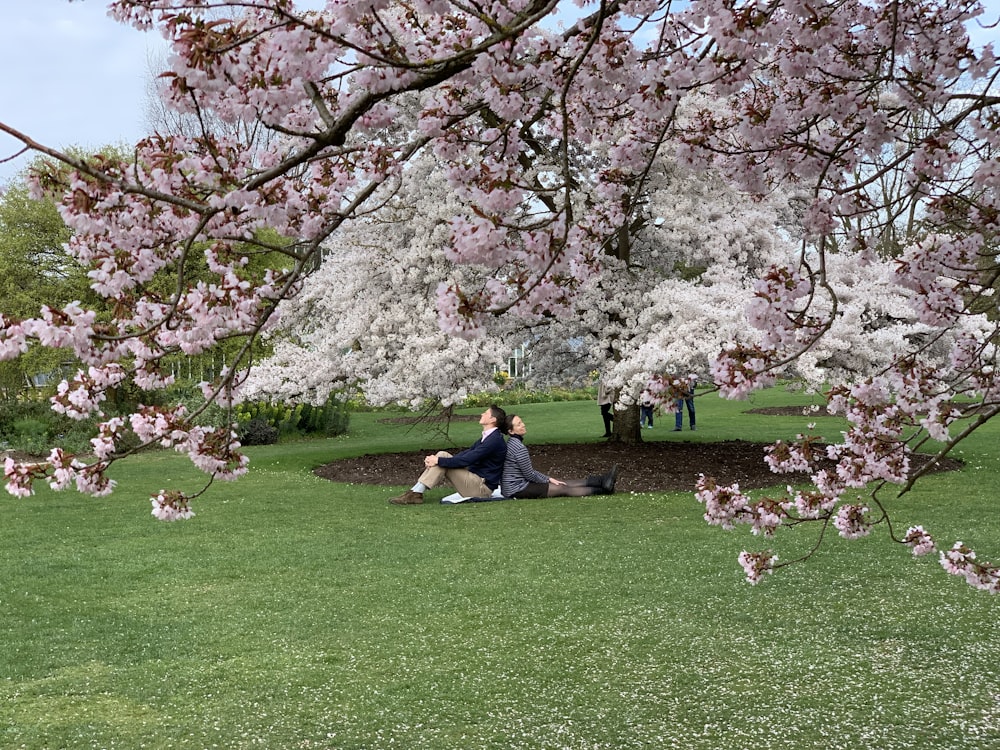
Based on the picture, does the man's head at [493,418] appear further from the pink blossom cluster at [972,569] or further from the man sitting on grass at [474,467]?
the pink blossom cluster at [972,569]

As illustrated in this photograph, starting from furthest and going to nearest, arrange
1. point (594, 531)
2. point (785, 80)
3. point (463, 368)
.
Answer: point (463, 368) < point (594, 531) < point (785, 80)

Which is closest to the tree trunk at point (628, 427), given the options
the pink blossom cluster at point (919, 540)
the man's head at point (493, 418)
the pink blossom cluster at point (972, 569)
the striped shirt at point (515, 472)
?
the striped shirt at point (515, 472)

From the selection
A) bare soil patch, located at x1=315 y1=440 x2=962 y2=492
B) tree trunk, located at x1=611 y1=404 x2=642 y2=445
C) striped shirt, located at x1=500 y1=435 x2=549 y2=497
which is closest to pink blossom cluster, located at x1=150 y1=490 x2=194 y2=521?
striped shirt, located at x1=500 y1=435 x2=549 y2=497

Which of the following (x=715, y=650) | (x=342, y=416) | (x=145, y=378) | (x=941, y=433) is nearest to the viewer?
(x=145, y=378)

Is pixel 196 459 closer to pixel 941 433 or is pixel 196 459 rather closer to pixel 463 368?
pixel 941 433

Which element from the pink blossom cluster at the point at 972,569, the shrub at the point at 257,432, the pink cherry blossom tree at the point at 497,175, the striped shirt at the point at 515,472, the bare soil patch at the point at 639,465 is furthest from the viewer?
the shrub at the point at 257,432

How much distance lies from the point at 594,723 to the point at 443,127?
2733 mm

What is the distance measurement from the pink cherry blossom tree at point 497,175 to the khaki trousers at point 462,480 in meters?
6.11

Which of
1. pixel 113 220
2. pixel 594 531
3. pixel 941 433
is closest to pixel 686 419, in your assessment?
pixel 594 531

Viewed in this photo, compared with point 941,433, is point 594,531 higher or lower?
lower

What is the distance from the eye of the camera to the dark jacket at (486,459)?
1124 centimetres

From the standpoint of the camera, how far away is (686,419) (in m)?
24.4

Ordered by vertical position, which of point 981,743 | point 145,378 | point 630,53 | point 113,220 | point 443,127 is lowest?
point 981,743

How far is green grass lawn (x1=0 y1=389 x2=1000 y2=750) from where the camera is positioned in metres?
4.53
